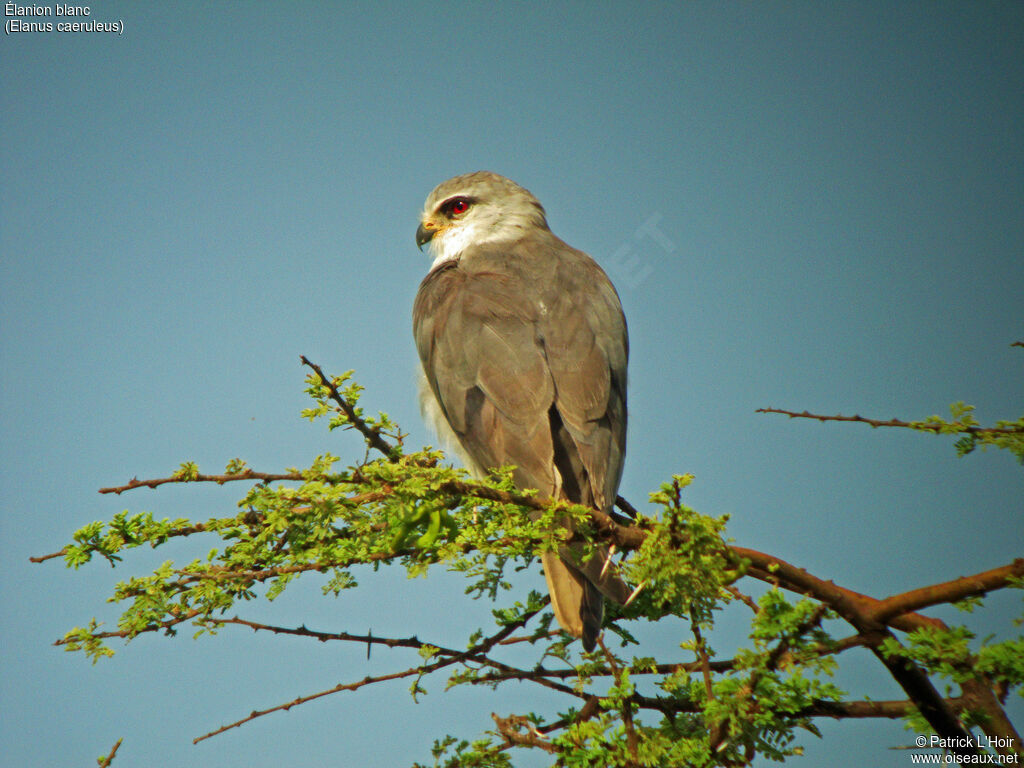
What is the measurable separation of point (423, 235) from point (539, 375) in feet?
8.67

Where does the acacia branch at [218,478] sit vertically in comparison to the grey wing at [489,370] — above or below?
below

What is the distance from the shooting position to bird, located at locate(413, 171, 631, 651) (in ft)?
10.5

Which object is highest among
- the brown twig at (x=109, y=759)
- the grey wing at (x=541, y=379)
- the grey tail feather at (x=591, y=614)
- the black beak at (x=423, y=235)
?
the black beak at (x=423, y=235)

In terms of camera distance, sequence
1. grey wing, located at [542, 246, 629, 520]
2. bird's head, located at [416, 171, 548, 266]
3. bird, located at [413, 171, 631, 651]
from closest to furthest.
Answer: bird, located at [413, 171, 631, 651] → grey wing, located at [542, 246, 629, 520] → bird's head, located at [416, 171, 548, 266]

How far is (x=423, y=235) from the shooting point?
5898 millimetres

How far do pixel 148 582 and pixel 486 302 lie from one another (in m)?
2.38

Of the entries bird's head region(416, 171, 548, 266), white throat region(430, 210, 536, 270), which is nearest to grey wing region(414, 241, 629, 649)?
white throat region(430, 210, 536, 270)

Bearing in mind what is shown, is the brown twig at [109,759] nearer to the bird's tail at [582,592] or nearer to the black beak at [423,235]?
the bird's tail at [582,592]

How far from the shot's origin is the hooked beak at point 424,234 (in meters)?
5.84

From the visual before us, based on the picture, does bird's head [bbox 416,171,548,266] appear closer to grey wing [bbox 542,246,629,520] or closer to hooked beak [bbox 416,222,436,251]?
hooked beak [bbox 416,222,436,251]

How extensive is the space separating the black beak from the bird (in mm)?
686

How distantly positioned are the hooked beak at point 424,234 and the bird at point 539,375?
674 millimetres

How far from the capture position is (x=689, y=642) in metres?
1.95

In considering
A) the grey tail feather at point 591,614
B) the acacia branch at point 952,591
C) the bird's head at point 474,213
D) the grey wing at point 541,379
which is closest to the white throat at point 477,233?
the bird's head at point 474,213
